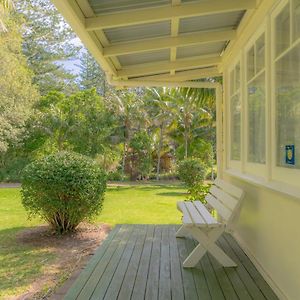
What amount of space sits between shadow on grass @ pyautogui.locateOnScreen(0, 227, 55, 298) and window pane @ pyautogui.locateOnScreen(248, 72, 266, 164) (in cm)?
342

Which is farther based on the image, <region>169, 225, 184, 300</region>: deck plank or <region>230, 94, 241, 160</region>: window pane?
<region>230, 94, 241, 160</region>: window pane

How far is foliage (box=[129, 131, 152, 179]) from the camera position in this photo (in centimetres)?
2292

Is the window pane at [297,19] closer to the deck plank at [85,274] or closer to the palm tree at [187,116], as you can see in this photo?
the deck plank at [85,274]

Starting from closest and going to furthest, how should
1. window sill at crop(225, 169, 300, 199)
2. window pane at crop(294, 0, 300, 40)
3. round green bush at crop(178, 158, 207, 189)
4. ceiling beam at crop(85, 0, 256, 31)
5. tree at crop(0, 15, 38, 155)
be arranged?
window sill at crop(225, 169, 300, 199) < window pane at crop(294, 0, 300, 40) < ceiling beam at crop(85, 0, 256, 31) < round green bush at crop(178, 158, 207, 189) < tree at crop(0, 15, 38, 155)

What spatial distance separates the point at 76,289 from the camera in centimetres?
365

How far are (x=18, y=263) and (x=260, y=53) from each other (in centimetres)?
481

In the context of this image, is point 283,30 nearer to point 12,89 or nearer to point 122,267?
point 122,267

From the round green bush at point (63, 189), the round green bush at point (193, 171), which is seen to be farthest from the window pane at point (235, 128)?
the round green bush at point (193, 171)

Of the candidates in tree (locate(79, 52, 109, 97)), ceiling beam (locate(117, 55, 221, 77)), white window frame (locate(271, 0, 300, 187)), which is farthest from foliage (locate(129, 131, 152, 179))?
white window frame (locate(271, 0, 300, 187))

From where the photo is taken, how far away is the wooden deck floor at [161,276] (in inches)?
138

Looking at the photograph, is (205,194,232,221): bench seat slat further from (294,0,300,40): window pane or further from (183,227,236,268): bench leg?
(294,0,300,40): window pane

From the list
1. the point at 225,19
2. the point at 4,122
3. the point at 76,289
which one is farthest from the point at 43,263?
the point at 4,122

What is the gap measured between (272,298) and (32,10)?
95.1 feet

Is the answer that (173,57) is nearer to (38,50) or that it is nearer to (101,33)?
(101,33)
